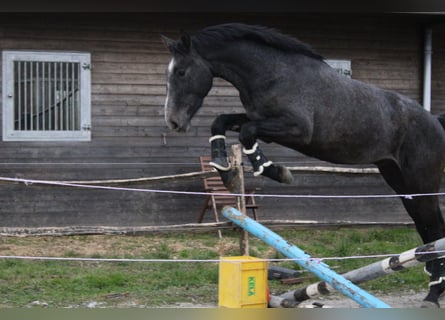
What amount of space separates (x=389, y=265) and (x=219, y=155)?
147 cm

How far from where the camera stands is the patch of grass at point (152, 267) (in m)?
5.61

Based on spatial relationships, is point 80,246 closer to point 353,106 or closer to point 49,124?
point 49,124

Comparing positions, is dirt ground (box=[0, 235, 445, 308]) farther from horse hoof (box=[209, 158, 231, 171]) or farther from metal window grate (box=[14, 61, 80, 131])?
horse hoof (box=[209, 158, 231, 171])

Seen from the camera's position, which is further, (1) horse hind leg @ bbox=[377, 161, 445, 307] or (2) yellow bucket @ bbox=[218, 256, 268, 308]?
(1) horse hind leg @ bbox=[377, 161, 445, 307]

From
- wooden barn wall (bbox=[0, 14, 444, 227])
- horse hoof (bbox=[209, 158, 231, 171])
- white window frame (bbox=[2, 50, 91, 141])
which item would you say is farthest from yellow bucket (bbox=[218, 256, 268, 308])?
white window frame (bbox=[2, 50, 91, 141])

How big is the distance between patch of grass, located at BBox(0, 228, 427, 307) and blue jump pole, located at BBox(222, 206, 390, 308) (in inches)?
50.2

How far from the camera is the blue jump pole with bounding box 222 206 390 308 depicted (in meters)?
4.19

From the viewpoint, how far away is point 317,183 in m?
9.45

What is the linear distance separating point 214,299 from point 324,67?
2.35 m

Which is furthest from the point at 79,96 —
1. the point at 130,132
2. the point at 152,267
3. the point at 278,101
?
the point at 278,101

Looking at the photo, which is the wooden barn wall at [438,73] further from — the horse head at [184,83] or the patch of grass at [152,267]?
the horse head at [184,83]

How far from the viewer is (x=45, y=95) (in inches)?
336

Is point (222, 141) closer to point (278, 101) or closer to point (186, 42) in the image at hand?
point (278, 101)

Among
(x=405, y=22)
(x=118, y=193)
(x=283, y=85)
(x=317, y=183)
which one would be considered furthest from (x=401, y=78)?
(x=283, y=85)
